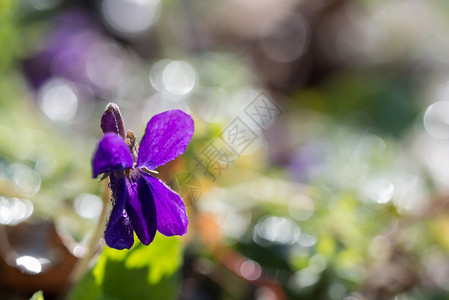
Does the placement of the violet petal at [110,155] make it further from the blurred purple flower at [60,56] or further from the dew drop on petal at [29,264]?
the blurred purple flower at [60,56]

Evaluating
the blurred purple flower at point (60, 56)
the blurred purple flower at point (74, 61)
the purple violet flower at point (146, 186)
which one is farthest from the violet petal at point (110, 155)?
the blurred purple flower at point (60, 56)

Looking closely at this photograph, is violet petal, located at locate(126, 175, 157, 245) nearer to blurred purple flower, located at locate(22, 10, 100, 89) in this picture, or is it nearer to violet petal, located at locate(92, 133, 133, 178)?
violet petal, located at locate(92, 133, 133, 178)

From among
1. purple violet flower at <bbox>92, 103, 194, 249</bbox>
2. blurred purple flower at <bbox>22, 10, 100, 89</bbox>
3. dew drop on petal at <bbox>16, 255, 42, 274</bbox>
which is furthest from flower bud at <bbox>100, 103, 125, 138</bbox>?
blurred purple flower at <bbox>22, 10, 100, 89</bbox>

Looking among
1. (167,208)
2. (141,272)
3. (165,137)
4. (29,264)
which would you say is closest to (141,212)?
(167,208)

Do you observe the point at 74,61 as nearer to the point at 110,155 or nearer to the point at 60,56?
the point at 60,56

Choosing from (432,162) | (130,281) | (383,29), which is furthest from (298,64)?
(130,281)
